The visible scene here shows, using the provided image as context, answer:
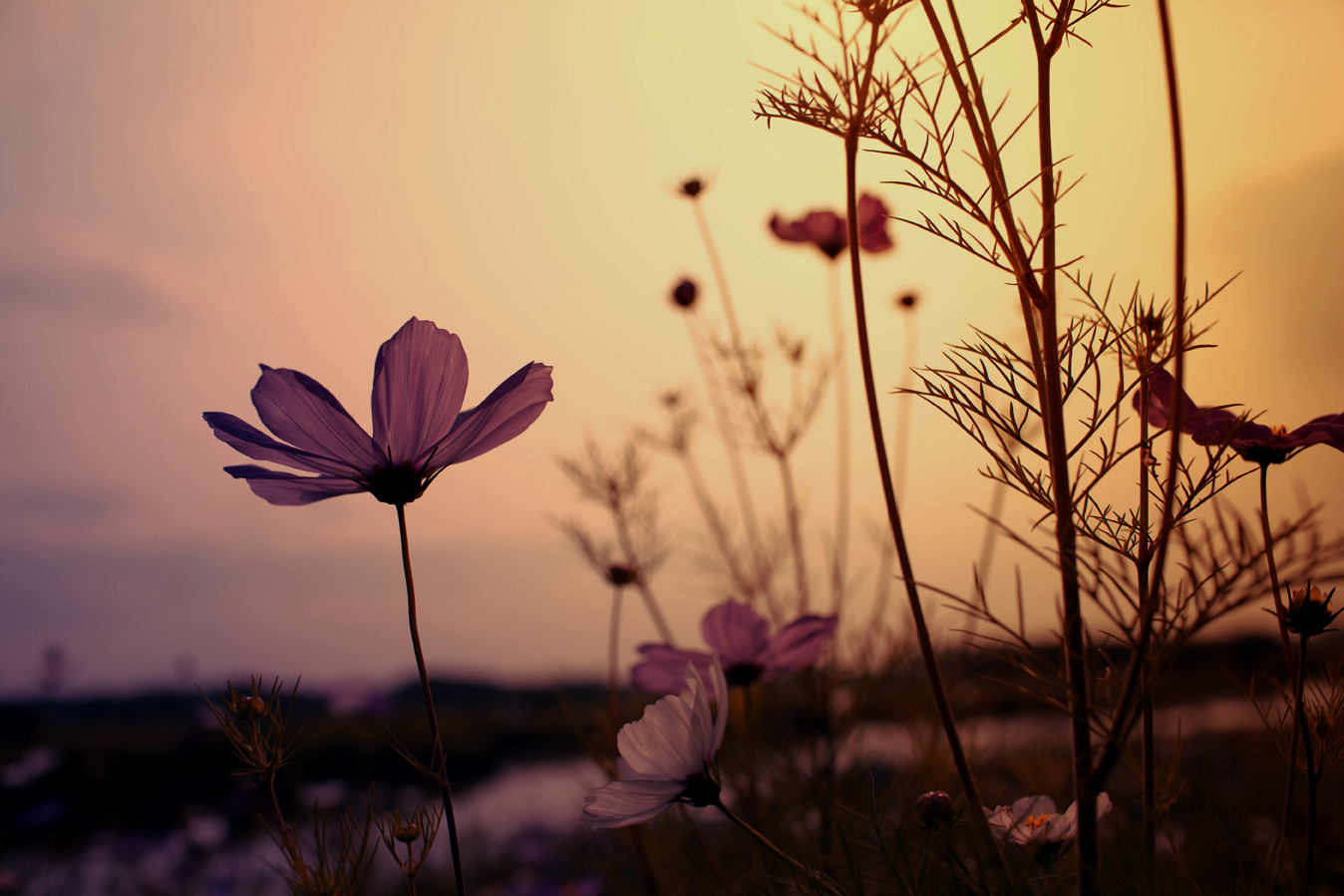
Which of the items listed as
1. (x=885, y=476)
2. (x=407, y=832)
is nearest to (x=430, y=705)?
(x=407, y=832)

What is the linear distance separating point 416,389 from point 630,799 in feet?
0.77

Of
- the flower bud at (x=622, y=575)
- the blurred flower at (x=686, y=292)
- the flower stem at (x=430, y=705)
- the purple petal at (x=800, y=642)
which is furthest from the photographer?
the blurred flower at (x=686, y=292)

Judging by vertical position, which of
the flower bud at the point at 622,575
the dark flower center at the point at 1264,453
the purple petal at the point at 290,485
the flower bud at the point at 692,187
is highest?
the flower bud at the point at 692,187

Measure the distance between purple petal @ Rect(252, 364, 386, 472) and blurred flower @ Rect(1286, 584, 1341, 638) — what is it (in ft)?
1.45

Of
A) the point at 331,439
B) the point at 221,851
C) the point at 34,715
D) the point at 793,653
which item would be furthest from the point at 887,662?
the point at 34,715

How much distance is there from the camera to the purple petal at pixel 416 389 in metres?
0.35

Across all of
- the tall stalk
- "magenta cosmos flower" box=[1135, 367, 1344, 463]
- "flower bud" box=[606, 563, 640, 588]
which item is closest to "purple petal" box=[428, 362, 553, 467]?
the tall stalk

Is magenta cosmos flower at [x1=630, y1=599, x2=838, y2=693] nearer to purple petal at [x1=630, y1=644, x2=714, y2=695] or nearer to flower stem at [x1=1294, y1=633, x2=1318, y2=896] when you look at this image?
purple petal at [x1=630, y1=644, x2=714, y2=695]

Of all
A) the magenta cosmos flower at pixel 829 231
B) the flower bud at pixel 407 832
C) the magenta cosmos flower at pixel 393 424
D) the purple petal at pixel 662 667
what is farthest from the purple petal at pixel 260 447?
the magenta cosmos flower at pixel 829 231

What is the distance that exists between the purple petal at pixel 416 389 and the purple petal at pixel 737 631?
335 millimetres

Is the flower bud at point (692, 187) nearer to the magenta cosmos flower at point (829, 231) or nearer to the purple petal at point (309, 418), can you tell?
the magenta cosmos flower at point (829, 231)

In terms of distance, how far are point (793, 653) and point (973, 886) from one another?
28 centimetres

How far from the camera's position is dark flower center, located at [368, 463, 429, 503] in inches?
14.4

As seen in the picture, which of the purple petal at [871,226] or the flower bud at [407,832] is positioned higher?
the purple petal at [871,226]
